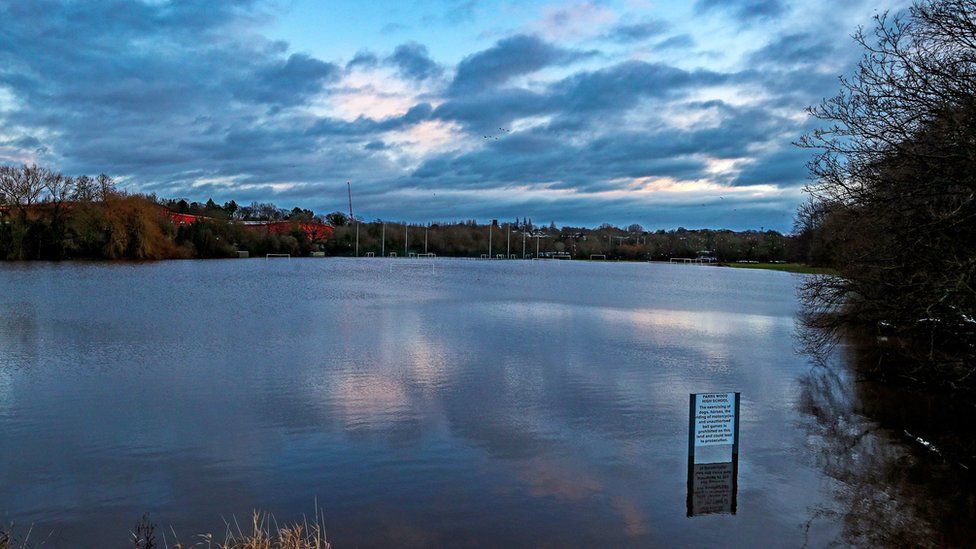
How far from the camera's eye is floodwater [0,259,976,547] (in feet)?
24.0

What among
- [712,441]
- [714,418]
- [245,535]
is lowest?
[245,535]

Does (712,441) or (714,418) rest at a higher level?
(714,418)

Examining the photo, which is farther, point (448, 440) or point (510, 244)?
point (510, 244)

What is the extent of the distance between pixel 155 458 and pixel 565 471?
17.8 ft

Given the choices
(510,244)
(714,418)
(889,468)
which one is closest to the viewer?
(714,418)

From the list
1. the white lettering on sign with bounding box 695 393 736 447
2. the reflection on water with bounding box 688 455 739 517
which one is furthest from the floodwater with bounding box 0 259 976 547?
the white lettering on sign with bounding box 695 393 736 447

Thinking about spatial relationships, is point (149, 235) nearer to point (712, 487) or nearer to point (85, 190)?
point (85, 190)

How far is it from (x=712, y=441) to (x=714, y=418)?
279 mm

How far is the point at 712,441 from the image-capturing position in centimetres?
813

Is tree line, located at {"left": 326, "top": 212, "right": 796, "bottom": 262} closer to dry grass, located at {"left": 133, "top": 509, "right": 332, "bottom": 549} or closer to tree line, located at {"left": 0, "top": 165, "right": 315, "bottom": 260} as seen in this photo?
tree line, located at {"left": 0, "top": 165, "right": 315, "bottom": 260}

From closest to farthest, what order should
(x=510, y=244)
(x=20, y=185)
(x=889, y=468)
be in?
(x=889, y=468), (x=20, y=185), (x=510, y=244)

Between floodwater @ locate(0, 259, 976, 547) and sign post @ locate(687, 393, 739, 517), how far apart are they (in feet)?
0.74

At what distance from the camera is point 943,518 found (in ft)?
24.7

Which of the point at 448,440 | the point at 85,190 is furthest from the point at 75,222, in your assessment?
the point at 448,440
